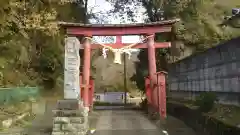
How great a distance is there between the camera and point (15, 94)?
17.6 m

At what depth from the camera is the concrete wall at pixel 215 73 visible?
12750 millimetres

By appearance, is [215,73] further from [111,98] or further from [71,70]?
[111,98]

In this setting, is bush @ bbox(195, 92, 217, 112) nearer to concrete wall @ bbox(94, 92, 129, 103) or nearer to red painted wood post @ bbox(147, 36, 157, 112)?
red painted wood post @ bbox(147, 36, 157, 112)

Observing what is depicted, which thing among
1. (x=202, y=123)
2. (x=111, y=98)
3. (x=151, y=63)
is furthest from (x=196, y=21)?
(x=111, y=98)

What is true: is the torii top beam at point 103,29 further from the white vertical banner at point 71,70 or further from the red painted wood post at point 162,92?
the white vertical banner at point 71,70

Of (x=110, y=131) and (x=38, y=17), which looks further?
(x=38, y=17)

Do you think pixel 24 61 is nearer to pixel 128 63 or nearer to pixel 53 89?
pixel 53 89

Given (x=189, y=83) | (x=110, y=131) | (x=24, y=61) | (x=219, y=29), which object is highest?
(x=219, y=29)

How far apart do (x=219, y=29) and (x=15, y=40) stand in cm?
1667

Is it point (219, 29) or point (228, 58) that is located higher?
point (219, 29)

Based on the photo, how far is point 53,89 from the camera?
31.5m

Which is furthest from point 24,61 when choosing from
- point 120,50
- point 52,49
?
point 120,50

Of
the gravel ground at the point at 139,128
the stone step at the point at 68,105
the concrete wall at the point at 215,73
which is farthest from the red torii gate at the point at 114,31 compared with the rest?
the stone step at the point at 68,105

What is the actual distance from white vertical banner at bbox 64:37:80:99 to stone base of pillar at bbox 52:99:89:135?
0.44 metres
